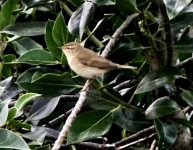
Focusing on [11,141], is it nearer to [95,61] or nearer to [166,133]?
[166,133]

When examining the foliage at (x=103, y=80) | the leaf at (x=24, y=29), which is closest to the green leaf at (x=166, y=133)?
the foliage at (x=103, y=80)

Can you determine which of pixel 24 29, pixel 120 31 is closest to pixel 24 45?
pixel 24 29

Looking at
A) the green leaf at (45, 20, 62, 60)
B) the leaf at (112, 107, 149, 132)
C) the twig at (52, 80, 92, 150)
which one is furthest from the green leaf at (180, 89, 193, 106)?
the green leaf at (45, 20, 62, 60)

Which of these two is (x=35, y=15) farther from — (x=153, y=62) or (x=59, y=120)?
(x=153, y=62)

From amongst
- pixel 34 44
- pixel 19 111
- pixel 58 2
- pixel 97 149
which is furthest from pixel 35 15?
pixel 97 149

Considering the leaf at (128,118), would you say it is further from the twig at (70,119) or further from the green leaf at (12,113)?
the green leaf at (12,113)

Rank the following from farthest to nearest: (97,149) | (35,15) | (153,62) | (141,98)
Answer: (35,15) → (141,98) → (97,149) → (153,62)
